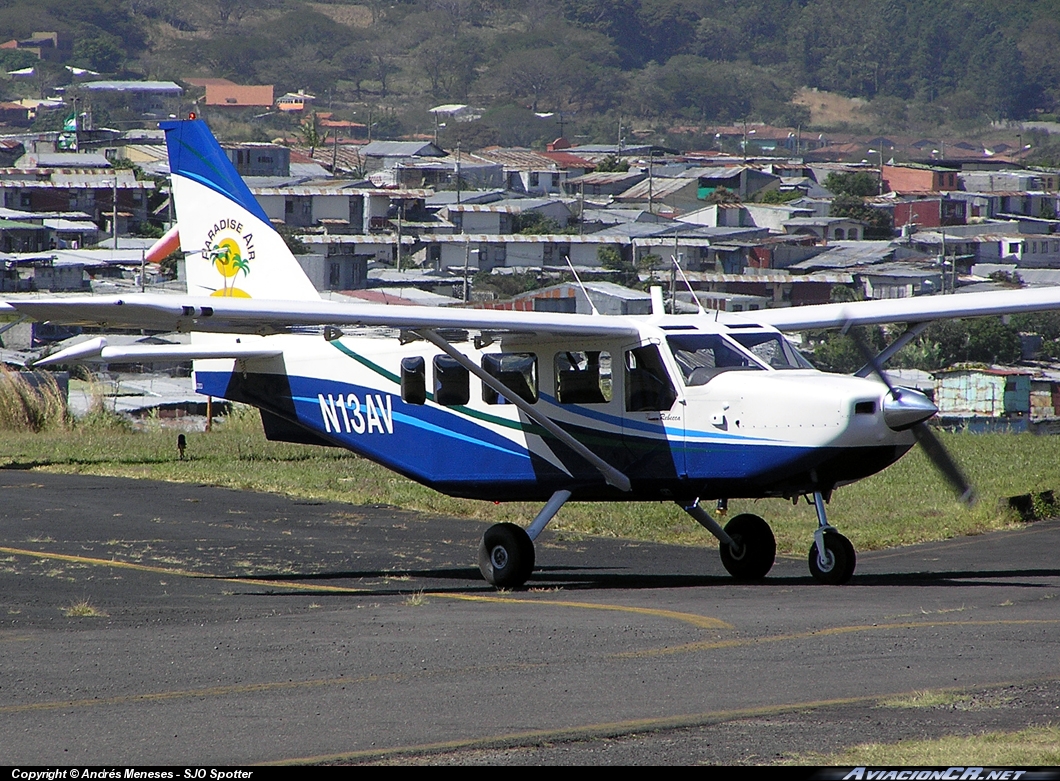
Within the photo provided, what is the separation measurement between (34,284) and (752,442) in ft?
264

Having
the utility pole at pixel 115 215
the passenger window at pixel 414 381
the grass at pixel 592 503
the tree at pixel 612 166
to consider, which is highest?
the tree at pixel 612 166

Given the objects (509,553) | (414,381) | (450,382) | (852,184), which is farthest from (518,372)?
(852,184)

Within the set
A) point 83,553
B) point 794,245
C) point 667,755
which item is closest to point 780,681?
point 667,755

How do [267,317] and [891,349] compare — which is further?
[891,349]

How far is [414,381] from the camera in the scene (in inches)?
568

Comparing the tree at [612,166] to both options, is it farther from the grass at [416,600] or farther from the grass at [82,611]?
the grass at [82,611]

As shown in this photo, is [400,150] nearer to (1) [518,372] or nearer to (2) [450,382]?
(2) [450,382]

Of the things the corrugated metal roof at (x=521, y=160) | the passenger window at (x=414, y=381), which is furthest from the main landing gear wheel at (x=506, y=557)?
the corrugated metal roof at (x=521, y=160)

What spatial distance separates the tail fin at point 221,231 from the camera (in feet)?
53.0

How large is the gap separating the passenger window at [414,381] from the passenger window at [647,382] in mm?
2157

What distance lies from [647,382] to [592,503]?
6572 millimetres

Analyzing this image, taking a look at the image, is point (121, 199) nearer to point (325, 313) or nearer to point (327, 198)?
point (327, 198)

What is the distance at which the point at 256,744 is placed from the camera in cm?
693

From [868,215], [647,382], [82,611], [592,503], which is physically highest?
[868,215]
